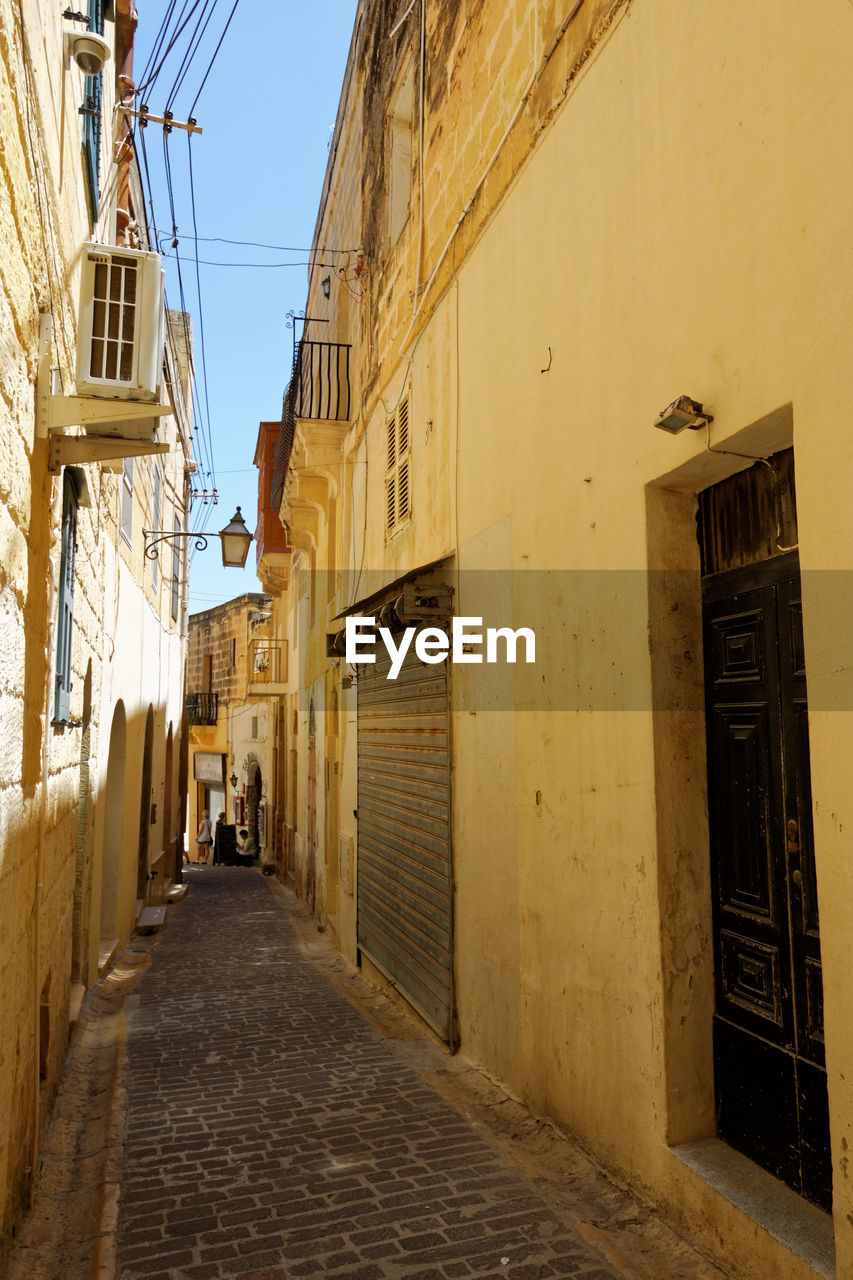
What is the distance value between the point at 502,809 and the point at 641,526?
2203 mm

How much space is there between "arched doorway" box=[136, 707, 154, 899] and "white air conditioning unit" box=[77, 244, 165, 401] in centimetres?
876

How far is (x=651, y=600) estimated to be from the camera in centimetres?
377

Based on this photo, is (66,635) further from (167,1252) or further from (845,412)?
(845,412)

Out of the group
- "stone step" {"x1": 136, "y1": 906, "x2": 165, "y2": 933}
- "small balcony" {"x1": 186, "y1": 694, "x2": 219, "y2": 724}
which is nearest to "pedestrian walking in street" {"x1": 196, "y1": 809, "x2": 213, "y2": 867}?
"small balcony" {"x1": 186, "y1": 694, "x2": 219, "y2": 724}

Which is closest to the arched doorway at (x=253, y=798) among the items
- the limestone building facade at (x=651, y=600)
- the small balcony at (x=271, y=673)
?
the small balcony at (x=271, y=673)

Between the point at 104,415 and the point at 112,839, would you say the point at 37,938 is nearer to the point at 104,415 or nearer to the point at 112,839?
the point at 104,415

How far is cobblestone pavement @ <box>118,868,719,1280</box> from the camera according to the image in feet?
10.9

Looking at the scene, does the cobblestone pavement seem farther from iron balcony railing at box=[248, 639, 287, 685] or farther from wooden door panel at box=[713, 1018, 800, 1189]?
iron balcony railing at box=[248, 639, 287, 685]

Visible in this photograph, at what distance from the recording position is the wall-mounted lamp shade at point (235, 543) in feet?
48.5

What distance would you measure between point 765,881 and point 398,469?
574 centimetres

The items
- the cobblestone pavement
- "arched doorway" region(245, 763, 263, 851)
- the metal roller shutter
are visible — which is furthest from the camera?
"arched doorway" region(245, 763, 263, 851)

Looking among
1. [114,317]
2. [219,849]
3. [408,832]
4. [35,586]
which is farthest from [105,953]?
[219,849]

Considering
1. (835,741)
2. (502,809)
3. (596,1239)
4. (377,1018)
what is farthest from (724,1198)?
(377,1018)

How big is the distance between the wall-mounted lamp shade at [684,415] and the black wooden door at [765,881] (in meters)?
0.61
